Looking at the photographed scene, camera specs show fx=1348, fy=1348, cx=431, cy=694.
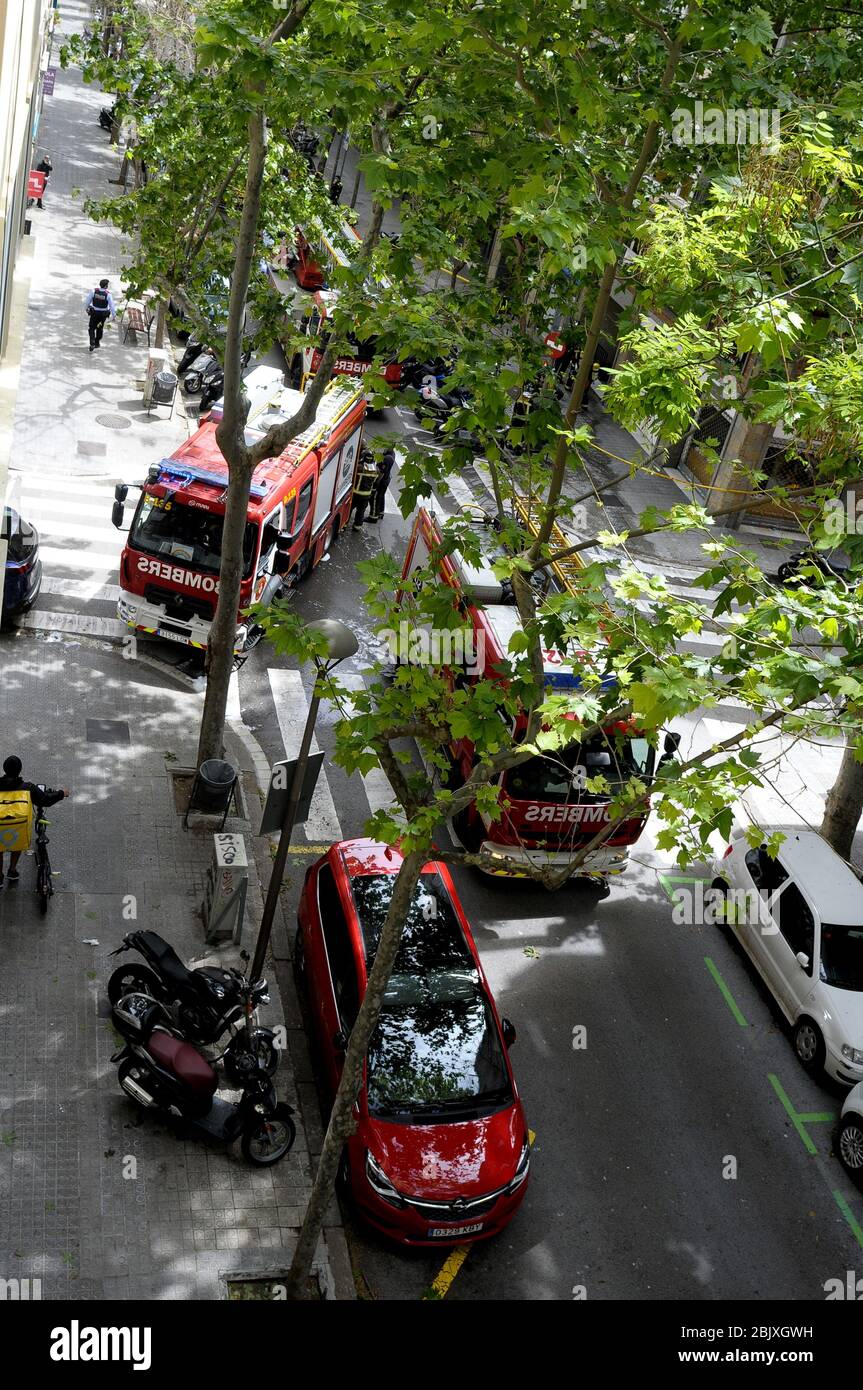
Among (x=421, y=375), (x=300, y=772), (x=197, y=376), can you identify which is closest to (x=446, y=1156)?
(x=300, y=772)

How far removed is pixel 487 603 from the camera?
54.2 ft

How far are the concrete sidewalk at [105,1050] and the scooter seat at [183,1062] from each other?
0.66 metres

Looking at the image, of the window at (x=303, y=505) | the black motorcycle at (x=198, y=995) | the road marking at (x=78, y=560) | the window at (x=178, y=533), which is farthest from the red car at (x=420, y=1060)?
the road marking at (x=78, y=560)

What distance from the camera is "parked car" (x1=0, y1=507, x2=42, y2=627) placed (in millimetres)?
16734

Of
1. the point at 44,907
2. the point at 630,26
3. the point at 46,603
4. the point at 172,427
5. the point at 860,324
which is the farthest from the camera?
the point at 172,427

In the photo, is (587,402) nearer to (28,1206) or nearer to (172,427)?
(172,427)

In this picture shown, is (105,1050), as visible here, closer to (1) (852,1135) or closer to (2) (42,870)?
(2) (42,870)

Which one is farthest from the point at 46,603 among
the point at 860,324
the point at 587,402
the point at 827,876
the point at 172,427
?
the point at 587,402

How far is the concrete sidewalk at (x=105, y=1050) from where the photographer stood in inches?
388

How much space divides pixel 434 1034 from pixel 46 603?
31.1 ft

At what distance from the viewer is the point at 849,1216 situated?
12.2 metres

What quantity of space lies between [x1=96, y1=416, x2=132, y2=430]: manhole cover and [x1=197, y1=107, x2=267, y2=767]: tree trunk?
1041cm

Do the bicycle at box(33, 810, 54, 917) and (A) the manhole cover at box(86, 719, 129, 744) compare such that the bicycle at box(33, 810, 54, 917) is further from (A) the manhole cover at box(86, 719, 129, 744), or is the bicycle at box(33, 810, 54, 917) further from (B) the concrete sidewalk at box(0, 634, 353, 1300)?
(A) the manhole cover at box(86, 719, 129, 744)

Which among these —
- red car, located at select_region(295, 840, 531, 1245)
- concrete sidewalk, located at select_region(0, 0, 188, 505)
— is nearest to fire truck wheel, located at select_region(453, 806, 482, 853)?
red car, located at select_region(295, 840, 531, 1245)
